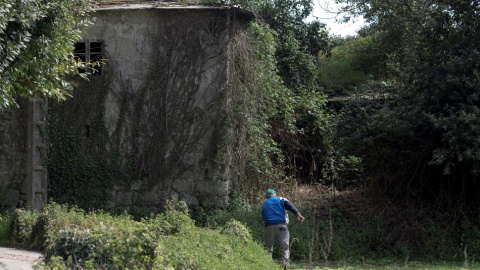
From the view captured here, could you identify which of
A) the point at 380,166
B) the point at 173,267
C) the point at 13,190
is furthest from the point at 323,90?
the point at 173,267

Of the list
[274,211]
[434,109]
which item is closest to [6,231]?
[274,211]

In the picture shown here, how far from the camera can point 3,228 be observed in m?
10.2

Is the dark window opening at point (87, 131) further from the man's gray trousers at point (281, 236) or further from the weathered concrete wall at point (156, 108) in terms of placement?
the man's gray trousers at point (281, 236)

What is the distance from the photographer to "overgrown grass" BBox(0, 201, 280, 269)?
5.47 meters

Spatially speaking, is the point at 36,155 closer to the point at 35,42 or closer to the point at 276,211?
the point at 35,42

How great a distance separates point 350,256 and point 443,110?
12.7 feet

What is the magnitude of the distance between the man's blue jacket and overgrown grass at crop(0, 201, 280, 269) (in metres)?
0.55

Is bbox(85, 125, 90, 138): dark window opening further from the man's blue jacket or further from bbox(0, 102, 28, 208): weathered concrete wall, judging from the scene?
the man's blue jacket

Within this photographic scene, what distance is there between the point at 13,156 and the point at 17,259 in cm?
519

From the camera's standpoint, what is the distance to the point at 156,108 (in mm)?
12227

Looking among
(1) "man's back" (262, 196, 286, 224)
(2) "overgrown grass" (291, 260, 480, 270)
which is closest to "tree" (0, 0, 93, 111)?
(1) "man's back" (262, 196, 286, 224)

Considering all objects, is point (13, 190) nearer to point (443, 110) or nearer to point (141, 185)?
point (141, 185)

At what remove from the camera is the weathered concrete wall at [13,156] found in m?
12.4

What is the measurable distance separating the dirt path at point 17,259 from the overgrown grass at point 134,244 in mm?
374
